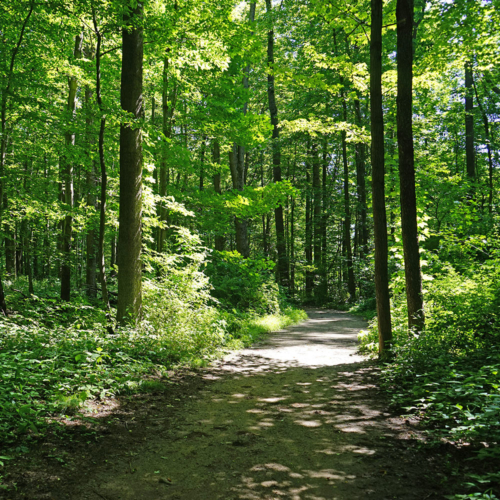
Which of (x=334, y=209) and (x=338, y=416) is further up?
(x=334, y=209)

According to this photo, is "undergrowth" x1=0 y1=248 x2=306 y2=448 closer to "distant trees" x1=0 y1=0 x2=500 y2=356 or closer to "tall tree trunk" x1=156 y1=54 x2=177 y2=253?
"distant trees" x1=0 y1=0 x2=500 y2=356

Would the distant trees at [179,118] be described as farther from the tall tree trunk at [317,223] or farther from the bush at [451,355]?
the tall tree trunk at [317,223]

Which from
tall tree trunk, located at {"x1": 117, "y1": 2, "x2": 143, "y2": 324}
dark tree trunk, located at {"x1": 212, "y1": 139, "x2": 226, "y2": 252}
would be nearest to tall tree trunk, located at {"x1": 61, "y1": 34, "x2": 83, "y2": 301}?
tall tree trunk, located at {"x1": 117, "y1": 2, "x2": 143, "y2": 324}

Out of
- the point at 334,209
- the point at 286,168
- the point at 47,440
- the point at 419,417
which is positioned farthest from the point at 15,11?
the point at 286,168

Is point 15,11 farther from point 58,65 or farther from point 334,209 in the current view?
point 334,209

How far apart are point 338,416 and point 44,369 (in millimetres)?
3800

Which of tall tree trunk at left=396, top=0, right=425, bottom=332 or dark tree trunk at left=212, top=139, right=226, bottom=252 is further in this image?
dark tree trunk at left=212, top=139, right=226, bottom=252

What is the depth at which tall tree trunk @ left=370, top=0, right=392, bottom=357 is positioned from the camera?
6945 mm

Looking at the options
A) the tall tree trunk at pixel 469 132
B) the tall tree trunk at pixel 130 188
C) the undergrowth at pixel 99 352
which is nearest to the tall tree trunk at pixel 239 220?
the undergrowth at pixel 99 352

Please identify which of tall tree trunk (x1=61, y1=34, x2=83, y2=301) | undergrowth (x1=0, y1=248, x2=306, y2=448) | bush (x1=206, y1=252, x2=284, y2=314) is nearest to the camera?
undergrowth (x1=0, y1=248, x2=306, y2=448)

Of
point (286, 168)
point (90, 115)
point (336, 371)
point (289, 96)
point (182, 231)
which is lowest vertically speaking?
point (336, 371)

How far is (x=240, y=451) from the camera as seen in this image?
3.61 metres

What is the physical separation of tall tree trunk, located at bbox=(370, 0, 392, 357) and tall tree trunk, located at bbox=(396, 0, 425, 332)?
41 centimetres

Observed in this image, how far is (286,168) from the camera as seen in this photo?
31172mm
